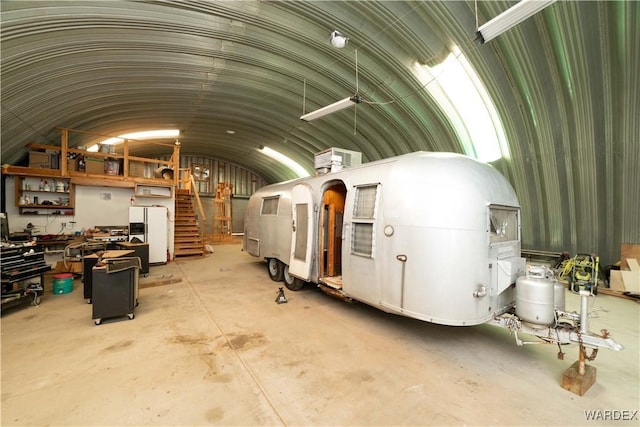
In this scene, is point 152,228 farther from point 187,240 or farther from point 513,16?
point 513,16

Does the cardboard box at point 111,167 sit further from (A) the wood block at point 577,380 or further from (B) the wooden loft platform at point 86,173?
(A) the wood block at point 577,380

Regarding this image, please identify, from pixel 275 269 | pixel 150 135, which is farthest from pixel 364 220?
pixel 150 135

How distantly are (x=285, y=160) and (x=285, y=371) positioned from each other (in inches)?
509

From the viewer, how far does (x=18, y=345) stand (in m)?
3.17

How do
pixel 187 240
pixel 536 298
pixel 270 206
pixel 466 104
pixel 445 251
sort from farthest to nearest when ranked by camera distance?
pixel 187 240
pixel 270 206
pixel 466 104
pixel 445 251
pixel 536 298

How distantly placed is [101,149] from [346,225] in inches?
334

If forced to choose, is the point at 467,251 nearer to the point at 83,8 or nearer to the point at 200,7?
the point at 200,7

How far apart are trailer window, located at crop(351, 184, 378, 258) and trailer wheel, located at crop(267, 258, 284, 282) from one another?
305 cm

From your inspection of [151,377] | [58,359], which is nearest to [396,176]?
[151,377]

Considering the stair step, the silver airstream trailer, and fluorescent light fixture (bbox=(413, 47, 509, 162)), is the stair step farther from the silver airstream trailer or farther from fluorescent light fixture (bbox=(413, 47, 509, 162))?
fluorescent light fixture (bbox=(413, 47, 509, 162))

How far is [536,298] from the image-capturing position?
2.67 meters

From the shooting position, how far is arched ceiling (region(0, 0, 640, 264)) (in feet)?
14.5

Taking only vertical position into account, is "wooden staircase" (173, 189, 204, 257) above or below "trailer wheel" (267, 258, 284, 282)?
above

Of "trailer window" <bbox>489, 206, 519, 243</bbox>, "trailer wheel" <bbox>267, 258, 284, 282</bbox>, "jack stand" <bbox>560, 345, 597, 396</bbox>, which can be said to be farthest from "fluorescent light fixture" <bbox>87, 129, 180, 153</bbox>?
"jack stand" <bbox>560, 345, 597, 396</bbox>
